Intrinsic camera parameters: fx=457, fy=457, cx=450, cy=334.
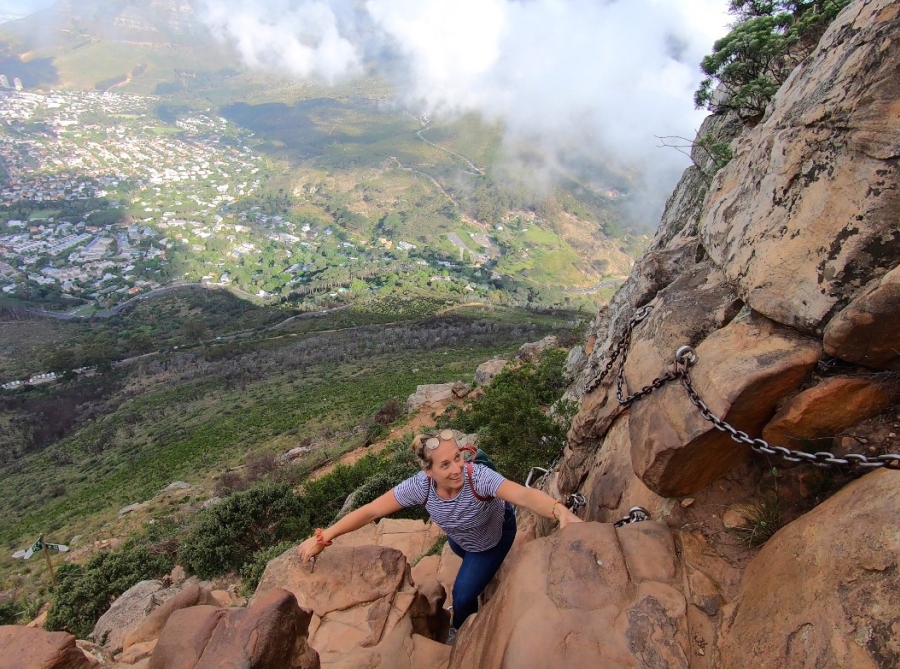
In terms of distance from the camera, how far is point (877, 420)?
315 cm

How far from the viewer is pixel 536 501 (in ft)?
13.7

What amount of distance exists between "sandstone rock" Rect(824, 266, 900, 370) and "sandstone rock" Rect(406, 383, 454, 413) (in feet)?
73.9

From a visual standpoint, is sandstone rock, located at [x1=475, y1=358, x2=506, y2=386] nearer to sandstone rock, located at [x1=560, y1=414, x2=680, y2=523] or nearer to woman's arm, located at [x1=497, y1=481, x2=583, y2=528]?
sandstone rock, located at [x1=560, y1=414, x2=680, y2=523]

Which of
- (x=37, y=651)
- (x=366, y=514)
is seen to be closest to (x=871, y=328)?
(x=366, y=514)

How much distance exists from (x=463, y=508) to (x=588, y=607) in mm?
1493

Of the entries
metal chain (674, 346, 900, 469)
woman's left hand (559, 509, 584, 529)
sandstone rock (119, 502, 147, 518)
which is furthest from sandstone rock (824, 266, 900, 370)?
sandstone rock (119, 502, 147, 518)

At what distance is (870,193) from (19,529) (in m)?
39.9

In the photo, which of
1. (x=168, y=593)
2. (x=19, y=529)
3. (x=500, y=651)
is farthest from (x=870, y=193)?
(x=19, y=529)

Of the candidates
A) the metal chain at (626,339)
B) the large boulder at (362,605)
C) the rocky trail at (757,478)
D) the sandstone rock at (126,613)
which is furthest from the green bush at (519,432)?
the sandstone rock at (126,613)

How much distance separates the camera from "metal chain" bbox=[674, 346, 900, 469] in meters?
2.83

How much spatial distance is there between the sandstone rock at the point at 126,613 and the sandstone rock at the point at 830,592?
10.6 m

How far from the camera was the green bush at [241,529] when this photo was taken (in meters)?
11.5

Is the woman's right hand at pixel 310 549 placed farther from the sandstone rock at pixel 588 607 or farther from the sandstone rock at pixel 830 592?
the sandstone rock at pixel 830 592

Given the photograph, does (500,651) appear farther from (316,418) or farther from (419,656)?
(316,418)
